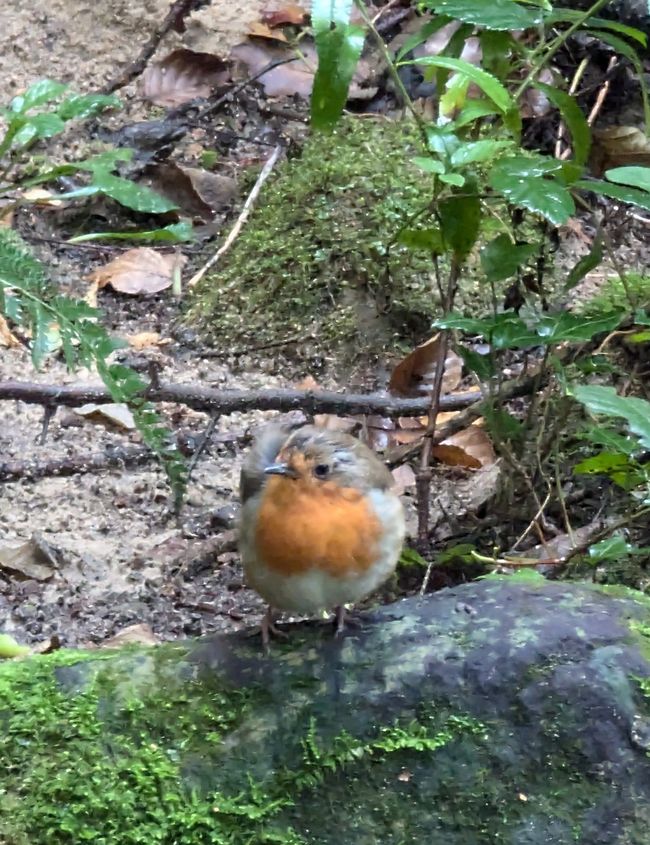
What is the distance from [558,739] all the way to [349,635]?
0.49 metres

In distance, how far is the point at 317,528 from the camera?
2.55 m

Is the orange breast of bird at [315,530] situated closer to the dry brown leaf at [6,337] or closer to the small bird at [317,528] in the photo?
the small bird at [317,528]

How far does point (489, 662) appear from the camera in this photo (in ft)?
7.34

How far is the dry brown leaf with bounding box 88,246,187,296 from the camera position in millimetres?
5258

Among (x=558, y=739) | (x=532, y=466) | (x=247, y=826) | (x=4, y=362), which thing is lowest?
(x=4, y=362)

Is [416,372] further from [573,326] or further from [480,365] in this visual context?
[573,326]

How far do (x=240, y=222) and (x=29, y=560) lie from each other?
2.33 metres

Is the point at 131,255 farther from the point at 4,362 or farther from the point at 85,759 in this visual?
the point at 85,759

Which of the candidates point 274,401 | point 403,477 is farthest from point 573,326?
point 403,477

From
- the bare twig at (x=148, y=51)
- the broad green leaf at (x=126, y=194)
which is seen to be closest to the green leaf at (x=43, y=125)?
the broad green leaf at (x=126, y=194)

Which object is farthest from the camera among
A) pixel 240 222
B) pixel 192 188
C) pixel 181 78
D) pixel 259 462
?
pixel 181 78

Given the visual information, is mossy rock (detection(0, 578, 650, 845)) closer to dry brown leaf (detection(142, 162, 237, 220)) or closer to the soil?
the soil

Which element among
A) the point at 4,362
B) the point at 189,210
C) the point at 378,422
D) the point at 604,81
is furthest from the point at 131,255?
the point at 604,81

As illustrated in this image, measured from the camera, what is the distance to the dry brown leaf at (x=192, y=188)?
18.7 feet
